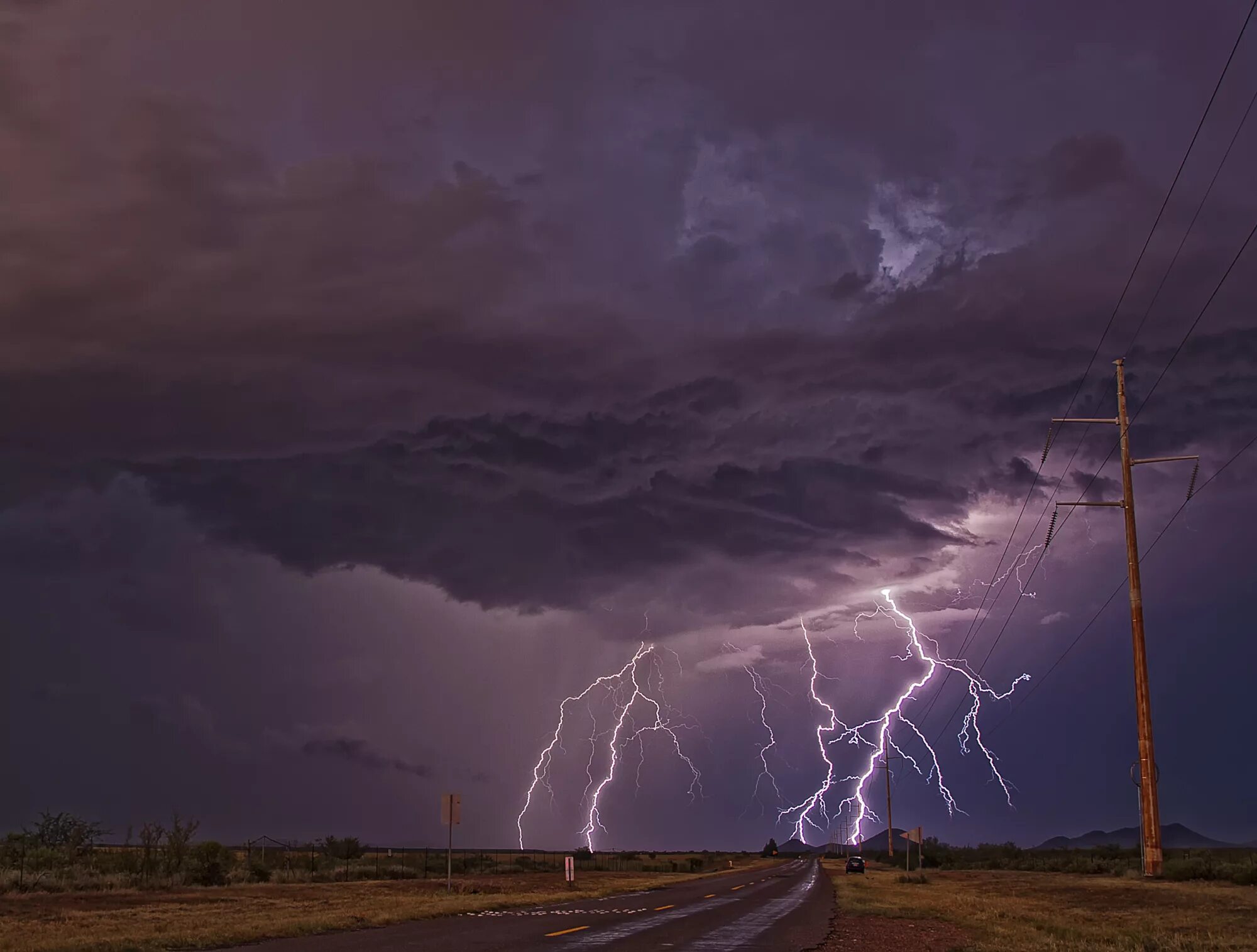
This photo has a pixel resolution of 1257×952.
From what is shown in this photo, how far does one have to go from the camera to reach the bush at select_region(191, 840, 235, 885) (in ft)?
143

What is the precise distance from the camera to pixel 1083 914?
2698cm

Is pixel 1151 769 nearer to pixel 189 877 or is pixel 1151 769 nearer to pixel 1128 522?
pixel 1128 522

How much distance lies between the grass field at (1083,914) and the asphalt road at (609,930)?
1516mm

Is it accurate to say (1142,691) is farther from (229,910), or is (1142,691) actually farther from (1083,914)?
(229,910)

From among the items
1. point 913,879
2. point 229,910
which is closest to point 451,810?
point 229,910

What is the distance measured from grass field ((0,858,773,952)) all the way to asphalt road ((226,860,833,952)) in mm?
1485

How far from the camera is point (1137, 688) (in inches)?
1123

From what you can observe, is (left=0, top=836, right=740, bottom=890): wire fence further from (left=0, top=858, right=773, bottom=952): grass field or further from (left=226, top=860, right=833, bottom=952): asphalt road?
(left=226, top=860, right=833, bottom=952): asphalt road

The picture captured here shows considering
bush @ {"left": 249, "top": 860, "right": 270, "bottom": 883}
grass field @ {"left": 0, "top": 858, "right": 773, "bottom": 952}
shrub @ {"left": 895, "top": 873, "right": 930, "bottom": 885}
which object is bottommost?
shrub @ {"left": 895, "top": 873, "right": 930, "bottom": 885}

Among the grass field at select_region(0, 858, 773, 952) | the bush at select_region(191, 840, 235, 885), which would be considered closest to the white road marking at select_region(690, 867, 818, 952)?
the grass field at select_region(0, 858, 773, 952)

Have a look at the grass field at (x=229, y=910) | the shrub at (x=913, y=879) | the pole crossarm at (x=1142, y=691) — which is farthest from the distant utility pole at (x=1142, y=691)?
the shrub at (x=913, y=879)

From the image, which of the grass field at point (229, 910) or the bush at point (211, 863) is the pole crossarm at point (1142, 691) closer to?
the grass field at point (229, 910)

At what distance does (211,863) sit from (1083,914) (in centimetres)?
3471

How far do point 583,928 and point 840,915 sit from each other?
11.0 metres
